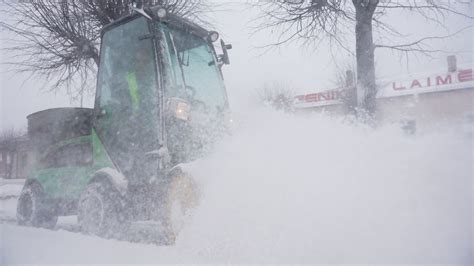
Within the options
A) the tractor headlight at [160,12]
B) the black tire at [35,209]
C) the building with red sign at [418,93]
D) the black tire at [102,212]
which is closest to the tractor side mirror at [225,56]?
the tractor headlight at [160,12]

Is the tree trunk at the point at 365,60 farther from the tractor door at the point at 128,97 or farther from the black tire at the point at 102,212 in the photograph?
the black tire at the point at 102,212

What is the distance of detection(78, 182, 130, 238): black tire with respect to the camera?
3109 millimetres

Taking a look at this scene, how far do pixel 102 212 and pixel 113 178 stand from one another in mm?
360

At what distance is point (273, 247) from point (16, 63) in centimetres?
641

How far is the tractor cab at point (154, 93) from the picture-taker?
10.2 feet

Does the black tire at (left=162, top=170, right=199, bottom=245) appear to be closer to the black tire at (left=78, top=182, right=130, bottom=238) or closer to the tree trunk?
the black tire at (left=78, top=182, right=130, bottom=238)

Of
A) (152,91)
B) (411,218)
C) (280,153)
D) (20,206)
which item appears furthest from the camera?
(20,206)

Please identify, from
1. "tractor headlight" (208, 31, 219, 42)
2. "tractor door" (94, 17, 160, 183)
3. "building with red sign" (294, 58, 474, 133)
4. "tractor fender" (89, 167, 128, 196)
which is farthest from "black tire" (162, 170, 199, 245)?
"building with red sign" (294, 58, 474, 133)

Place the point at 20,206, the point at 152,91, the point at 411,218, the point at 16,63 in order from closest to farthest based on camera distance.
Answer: the point at 411,218
the point at 152,91
the point at 20,206
the point at 16,63

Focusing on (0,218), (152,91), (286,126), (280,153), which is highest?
(152,91)

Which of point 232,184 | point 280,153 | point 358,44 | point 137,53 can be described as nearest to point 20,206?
point 137,53

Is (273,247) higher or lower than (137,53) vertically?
lower

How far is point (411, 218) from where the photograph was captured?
6.89 ft

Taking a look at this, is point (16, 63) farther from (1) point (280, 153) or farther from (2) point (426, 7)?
(2) point (426, 7)
